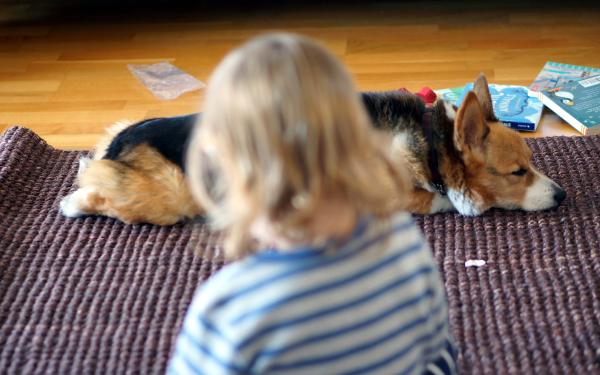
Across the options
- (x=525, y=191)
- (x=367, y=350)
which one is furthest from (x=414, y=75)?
(x=367, y=350)

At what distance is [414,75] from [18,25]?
1.70 metres

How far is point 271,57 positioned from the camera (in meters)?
0.87

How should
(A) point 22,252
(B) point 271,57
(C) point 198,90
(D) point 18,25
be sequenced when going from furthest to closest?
(D) point 18,25, (C) point 198,90, (A) point 22,252, (B) point 271,57

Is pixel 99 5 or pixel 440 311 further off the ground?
pixel 440 311

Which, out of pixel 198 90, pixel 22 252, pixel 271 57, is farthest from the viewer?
pixel 198 90

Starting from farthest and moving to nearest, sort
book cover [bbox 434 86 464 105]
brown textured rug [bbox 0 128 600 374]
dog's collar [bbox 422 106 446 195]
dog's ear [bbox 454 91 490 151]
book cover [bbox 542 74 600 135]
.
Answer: book cover [bbox 434 86 464 105] < book cover [bbox 542 74 600 135] < dog's collar [bbox 422 106 446 195] < dog's ear [bbox 454 91 490 151] < brown textured rug [bbox 0 128 600 374]

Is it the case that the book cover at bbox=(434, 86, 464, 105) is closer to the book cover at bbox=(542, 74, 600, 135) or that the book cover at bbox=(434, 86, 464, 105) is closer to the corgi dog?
the book cover at bbox=(542, 74, 600, 135)

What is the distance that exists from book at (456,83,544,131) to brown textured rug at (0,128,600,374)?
22 centimetres

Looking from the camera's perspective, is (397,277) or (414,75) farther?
(414,75)

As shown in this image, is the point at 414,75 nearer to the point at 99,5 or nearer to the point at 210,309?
the point at 99,5

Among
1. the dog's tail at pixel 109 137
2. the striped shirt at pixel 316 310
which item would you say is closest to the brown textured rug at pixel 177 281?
the dog's tail at pixel 109 137

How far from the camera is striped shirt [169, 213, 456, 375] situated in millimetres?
901

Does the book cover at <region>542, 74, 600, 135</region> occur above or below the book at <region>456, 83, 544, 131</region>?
above

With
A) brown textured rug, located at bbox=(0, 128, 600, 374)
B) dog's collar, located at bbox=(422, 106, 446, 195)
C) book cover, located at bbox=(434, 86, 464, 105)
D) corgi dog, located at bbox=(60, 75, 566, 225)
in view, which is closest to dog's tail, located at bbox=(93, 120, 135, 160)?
corgi dog, located at bbox=(60, 75, 566, 225)
